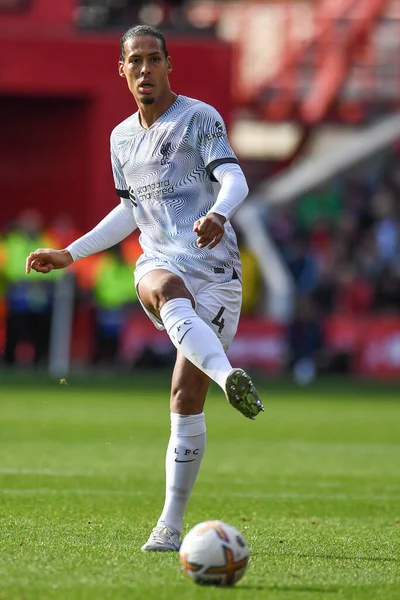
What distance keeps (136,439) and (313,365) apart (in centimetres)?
946

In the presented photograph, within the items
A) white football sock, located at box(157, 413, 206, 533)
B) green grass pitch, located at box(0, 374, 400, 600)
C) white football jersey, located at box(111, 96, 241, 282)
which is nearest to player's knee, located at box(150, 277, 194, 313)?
white football jersey, located at box(111, 96, 241, 282)

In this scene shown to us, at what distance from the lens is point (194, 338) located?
6184 mm

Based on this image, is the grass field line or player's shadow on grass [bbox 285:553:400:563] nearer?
player's shadow on grass [bbox 285:553:400:563]

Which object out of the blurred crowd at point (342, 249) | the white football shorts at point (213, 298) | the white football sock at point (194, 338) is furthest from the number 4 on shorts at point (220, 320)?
the blurred crowd at point (342, 249)

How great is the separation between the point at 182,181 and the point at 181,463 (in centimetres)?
137

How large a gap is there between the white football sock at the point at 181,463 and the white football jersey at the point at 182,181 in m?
0.72

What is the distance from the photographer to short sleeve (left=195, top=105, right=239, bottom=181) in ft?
21.3

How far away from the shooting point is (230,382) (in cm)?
577

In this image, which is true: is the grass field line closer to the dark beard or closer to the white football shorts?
the white football shorts

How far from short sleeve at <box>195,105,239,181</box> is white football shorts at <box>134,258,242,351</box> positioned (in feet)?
1.67

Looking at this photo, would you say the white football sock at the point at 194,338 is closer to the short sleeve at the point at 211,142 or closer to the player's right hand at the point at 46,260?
the short sleeve at the point at 211,142

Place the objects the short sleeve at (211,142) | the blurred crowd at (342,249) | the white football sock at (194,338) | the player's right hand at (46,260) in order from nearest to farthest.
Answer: the white football sock at (194,338)
the short sleeve at (211,142)
the player's right hand at (46,260)
the blurred crowd at (342,249)

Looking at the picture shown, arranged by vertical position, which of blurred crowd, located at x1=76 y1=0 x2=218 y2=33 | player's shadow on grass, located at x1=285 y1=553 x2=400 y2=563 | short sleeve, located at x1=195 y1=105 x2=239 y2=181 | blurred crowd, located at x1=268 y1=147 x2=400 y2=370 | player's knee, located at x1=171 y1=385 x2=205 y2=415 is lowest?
blurred crowd, located at x1=268 y1=147 x2=400 y2=370

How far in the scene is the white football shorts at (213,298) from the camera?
6.60 metres
